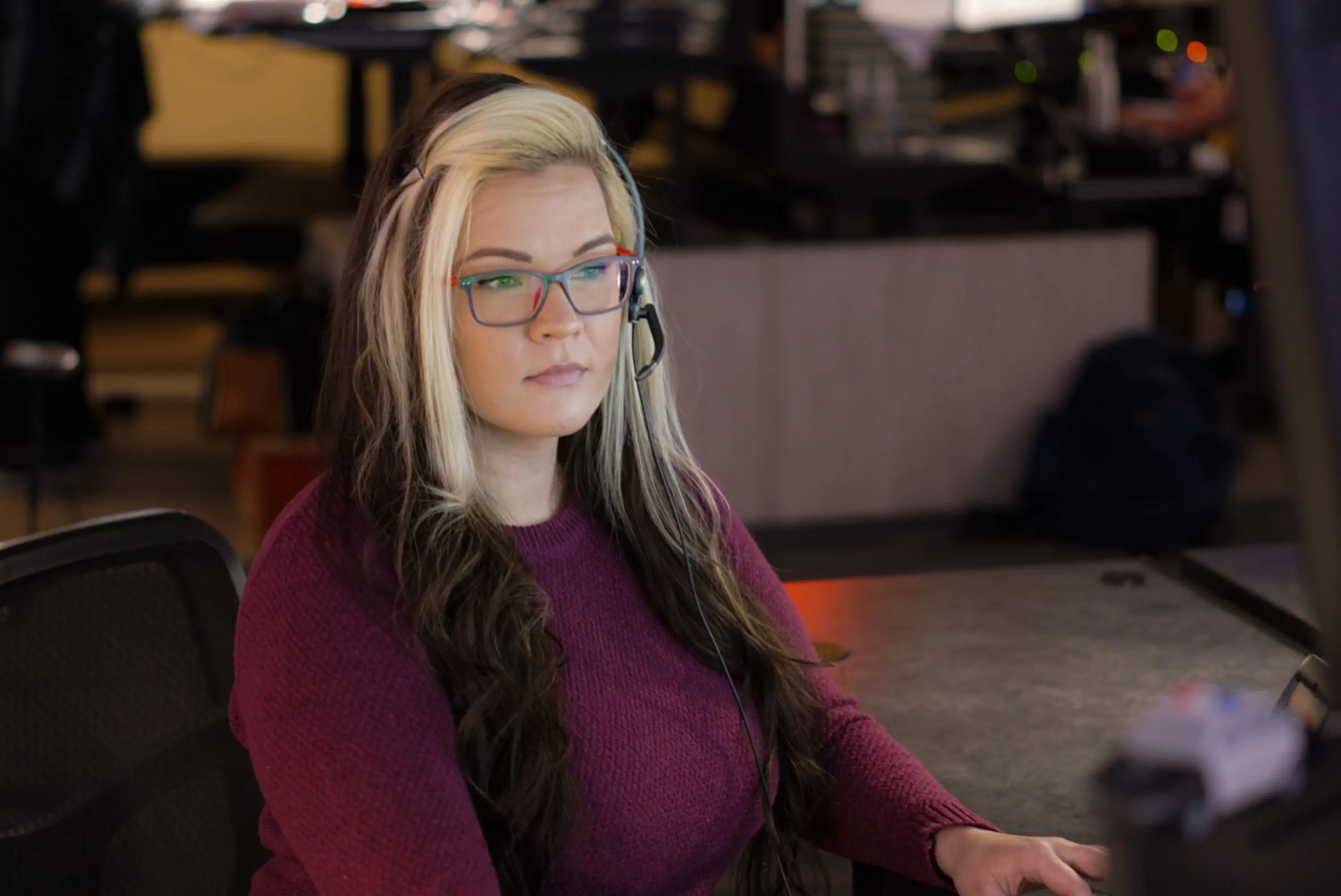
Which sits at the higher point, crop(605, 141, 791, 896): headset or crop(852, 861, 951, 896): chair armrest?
crop(605, 141, 791, 896): headset

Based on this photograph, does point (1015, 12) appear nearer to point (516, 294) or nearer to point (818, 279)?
point (818, 279)

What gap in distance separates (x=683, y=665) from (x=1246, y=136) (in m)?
0.75

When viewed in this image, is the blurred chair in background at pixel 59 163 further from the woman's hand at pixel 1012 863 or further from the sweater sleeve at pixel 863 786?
the woman's hand at pixel 1012 863

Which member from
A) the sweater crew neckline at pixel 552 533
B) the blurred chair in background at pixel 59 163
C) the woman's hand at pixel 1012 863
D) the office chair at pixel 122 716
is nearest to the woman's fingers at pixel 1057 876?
the woman's hand at pixel 1012 863

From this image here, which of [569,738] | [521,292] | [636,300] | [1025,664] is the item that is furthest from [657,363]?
[1025,664]

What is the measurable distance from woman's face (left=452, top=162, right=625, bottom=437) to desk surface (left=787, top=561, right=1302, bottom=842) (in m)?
0.47

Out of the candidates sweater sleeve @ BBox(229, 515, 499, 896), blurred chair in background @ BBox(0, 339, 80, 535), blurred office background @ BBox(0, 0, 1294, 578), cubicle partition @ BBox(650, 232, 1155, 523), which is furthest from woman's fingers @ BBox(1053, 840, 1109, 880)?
cubicle partition @ BBox(650, 232, 1155, 523)

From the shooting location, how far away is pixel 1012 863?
3.81ft

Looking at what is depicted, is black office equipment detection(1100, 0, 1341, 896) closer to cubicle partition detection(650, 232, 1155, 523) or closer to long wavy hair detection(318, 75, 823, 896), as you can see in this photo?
long wavy hair detection(318, 75, 823, 896)

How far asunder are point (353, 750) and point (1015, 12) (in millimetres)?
4347

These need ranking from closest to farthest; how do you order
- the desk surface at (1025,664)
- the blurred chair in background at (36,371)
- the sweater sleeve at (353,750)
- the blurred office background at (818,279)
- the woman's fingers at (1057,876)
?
the sweater sleeve at (353,750) < the woman's fingers at (1057,876) < the desk surface at (1025,664) < the blurred chair in background at (36,371) < the blurred office background at (818,279)

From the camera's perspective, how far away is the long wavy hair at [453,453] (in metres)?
1.09

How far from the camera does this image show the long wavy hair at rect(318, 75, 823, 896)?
1.09 meters

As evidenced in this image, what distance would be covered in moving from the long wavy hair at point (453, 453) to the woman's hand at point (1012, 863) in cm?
23
